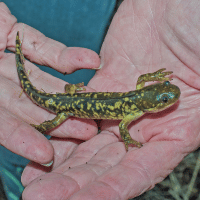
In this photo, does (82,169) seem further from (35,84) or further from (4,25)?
(4,25)

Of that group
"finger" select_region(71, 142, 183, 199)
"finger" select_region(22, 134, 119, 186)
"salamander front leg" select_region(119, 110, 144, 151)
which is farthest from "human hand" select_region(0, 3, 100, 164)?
"finger" select_region(71, 142, 183, 199)

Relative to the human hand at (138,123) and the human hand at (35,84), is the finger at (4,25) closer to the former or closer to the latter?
the human hand at (35,84)

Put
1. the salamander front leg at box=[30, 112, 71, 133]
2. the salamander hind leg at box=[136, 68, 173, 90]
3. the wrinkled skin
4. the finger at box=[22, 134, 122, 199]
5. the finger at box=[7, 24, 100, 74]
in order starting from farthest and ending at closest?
the finger at box=[7, 24, 100, 74] → the salamander front leg at box=[30, 112, 71, 133] → the salamander hind leg at box=[136, 68, 173, 90] → the wrinkled skin → the finger at box=[22, 134, 122, 199]

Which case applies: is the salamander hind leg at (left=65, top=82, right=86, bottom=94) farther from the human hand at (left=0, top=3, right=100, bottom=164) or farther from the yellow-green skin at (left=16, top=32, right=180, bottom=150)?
the yellow-green skin at (left=16, top=32, right=180, bottom=150)

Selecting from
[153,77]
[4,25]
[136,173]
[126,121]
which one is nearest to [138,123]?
[126,121]

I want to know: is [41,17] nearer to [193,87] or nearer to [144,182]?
[193,87]

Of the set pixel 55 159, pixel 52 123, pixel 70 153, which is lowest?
pixel 55 159

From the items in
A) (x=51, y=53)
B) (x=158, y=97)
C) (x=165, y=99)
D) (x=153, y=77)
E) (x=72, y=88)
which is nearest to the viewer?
(x=165, y=99)
